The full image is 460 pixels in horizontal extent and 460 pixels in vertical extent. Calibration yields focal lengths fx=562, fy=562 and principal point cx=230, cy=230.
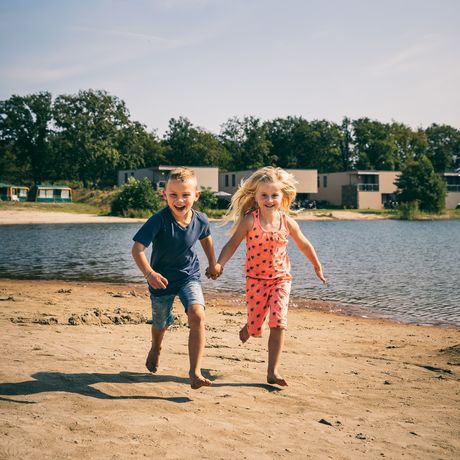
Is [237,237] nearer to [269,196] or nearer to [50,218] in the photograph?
[269,196]

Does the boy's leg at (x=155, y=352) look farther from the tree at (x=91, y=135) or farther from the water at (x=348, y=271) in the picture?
the tree at (x=91, y=135)

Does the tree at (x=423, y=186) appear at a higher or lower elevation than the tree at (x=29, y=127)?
lower

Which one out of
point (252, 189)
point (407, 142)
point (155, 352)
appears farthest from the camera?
point (407, 142)

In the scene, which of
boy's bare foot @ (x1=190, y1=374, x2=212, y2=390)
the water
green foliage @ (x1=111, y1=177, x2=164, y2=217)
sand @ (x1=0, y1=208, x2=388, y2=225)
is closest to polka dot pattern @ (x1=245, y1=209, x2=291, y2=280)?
boy's bare foot @ (x1=190, y1=374, x2=212, y2=390)

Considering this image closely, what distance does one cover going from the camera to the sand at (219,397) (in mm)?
3539

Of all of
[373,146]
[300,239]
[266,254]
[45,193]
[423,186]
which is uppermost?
[373,146]

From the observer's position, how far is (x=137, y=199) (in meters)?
60.1

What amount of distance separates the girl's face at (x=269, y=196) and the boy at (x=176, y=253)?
0.69 metres

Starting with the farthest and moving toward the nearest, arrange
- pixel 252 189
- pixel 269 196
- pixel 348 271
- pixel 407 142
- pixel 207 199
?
pixel 407 142 < pixel 207 199 < pixel 348 271 < pixel 252 189 < pixel 269 196

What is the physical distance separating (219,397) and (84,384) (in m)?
1.13

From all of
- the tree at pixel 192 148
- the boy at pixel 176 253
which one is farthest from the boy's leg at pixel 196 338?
the tree at pixel 192 148

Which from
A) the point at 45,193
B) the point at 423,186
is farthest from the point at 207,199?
the point at 423,186

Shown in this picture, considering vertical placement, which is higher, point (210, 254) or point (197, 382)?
point (210, 254)

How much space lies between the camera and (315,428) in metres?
3.96
